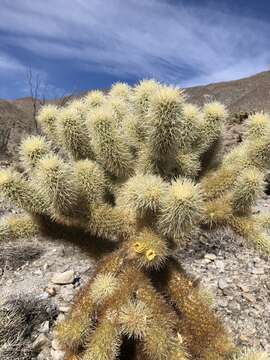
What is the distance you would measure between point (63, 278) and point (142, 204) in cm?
190

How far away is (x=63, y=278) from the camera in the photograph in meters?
3.93

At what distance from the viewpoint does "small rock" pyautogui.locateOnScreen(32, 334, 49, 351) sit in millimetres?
3203

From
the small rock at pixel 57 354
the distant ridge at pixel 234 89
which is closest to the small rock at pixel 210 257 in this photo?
the small rock at pixel 57 354

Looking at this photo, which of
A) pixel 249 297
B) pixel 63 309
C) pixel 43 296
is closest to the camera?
pixel 63 309

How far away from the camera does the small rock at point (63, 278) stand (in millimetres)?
3902

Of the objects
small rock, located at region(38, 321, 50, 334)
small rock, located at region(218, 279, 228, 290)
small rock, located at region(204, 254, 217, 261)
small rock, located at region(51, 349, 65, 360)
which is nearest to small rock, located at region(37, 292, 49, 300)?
small rock, located at region(38, 321, 50, 334)

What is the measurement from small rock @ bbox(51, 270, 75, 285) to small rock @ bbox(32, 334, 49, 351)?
0.67 m

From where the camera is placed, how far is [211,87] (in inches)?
1677

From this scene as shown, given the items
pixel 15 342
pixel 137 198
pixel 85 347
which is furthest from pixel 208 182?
pixel 15 342

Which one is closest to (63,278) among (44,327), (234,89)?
(44,327)

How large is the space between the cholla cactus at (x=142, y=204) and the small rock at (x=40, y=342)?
785 mm

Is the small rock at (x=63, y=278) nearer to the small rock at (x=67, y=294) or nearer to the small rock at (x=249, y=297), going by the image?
the small rock at (x=67, y=294)

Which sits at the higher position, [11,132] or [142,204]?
[142,204]

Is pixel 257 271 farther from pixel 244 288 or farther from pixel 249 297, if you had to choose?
pixel 249 297
